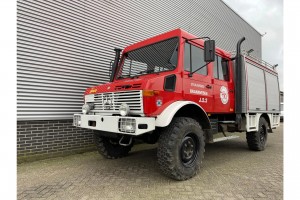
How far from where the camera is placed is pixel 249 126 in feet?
19.3

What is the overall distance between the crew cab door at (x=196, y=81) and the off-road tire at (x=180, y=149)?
2.05 ft

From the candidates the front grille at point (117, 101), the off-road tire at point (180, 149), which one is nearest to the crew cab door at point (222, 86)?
the off-road tire at point (180, 149)

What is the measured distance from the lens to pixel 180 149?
3.79 m

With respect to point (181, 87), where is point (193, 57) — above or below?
above

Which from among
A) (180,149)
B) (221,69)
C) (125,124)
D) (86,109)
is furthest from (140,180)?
(221,69)

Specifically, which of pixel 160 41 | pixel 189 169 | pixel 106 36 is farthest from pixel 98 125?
pixel 106 36

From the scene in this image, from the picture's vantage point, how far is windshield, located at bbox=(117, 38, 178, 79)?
4297 millimetres

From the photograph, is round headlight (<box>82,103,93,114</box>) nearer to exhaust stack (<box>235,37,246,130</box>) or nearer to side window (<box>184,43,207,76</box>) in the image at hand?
side window (<box>184,43,207,76</box>)

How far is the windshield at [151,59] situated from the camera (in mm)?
4297

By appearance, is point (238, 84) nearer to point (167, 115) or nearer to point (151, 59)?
point (151, 59)

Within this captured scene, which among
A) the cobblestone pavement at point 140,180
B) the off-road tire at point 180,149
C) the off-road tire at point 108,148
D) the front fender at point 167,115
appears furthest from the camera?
the off-road tire at point 108,148

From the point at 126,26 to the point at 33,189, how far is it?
569 cm

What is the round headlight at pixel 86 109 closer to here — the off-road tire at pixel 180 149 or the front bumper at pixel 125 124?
the front bumper at pixel 125 124

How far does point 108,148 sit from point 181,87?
2354mm
